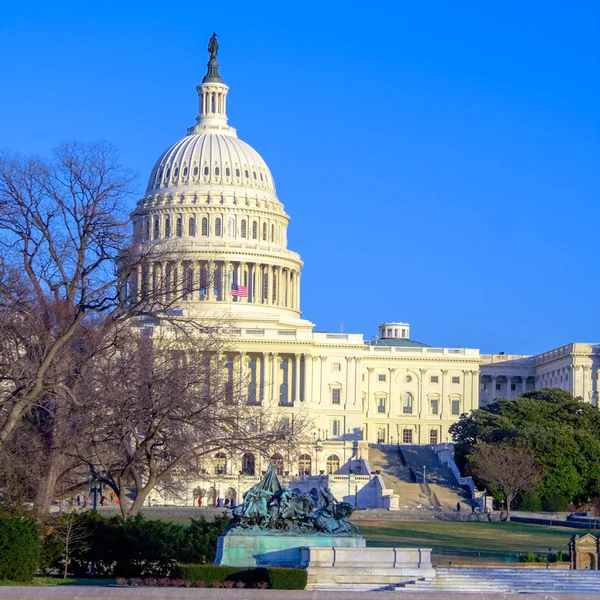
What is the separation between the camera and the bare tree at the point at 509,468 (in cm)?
9450

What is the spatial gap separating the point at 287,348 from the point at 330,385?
6.18m

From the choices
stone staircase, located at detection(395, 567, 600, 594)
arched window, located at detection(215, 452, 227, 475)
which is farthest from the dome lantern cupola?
stone staircase, located at detection(395, 567, 600, 594)

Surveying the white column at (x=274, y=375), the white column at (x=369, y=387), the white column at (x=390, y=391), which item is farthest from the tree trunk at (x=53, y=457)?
the white column at (x=390, y=391)

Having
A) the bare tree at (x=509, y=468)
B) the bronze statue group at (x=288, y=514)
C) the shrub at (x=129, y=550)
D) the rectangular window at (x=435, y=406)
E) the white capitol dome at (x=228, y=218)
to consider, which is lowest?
the shrub at (x=129, y=550)

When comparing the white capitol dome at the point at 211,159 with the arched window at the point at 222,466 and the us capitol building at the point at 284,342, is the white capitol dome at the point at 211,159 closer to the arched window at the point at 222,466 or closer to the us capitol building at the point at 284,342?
the us capitol building at the point at 284,342

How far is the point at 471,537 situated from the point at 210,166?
80199 millimetres

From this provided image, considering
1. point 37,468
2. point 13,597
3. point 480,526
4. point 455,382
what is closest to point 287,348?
point 455,382

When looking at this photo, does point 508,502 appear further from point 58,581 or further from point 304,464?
point 58,581

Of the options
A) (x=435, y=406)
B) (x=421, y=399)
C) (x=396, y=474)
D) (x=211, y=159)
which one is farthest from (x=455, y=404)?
(x=211, y=159)

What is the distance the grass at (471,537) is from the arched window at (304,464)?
1519 inches

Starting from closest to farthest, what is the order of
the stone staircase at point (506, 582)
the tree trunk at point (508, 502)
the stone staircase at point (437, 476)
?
the stone staircase at point (506, 582) < the tree trunk at point (508, 502) < the stone staircase at point (437, 476)

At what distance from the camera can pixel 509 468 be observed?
311 ft

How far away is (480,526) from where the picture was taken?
77.3 m

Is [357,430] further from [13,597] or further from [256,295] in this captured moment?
[13,597]
